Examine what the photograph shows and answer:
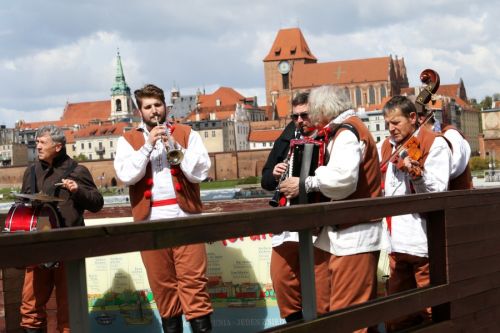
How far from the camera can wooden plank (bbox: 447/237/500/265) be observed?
3.88 meters

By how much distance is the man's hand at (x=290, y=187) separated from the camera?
378 centimetres

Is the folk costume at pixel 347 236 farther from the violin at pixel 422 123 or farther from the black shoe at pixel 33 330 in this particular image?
the black shoe at pixel 33 330

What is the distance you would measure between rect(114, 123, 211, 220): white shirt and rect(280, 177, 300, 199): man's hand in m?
0.57

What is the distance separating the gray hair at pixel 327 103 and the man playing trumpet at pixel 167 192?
2.31ft

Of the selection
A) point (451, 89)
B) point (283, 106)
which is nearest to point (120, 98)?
point (283, 106)

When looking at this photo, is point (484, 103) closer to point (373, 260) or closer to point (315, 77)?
point (315, 77)

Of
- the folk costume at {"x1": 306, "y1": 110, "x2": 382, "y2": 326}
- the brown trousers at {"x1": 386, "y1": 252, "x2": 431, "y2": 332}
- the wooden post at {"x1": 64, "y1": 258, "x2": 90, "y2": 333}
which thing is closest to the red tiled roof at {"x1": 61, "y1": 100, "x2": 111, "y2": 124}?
the brown trousers at {"x1": 386, "y1": 252, "x2": 431, "y2": 332}

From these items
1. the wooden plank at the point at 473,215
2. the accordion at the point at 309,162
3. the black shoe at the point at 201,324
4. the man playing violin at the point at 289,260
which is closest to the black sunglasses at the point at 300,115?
the man playing violin at the point at 289,260

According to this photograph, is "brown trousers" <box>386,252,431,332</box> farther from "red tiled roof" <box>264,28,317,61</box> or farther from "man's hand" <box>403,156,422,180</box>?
"red tiled roof" <box>264,28,317,61</box>

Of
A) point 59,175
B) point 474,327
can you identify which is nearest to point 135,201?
point 59,175

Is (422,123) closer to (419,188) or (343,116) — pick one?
(419,188)

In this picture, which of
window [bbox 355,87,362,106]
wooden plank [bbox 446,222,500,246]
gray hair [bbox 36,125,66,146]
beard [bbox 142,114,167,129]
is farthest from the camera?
window [bbox 355,87,362,106]

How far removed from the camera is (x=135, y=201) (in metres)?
4.33

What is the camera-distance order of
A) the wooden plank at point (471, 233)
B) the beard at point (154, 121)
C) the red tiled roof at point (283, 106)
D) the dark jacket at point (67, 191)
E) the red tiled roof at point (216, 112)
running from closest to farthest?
the wooden plank at point (471, 233), the beard at point (154, 121), the dark jacket at point (67, 191), the red tiled roof at point (283, 106), the red tiled roof at point (216, 112)
